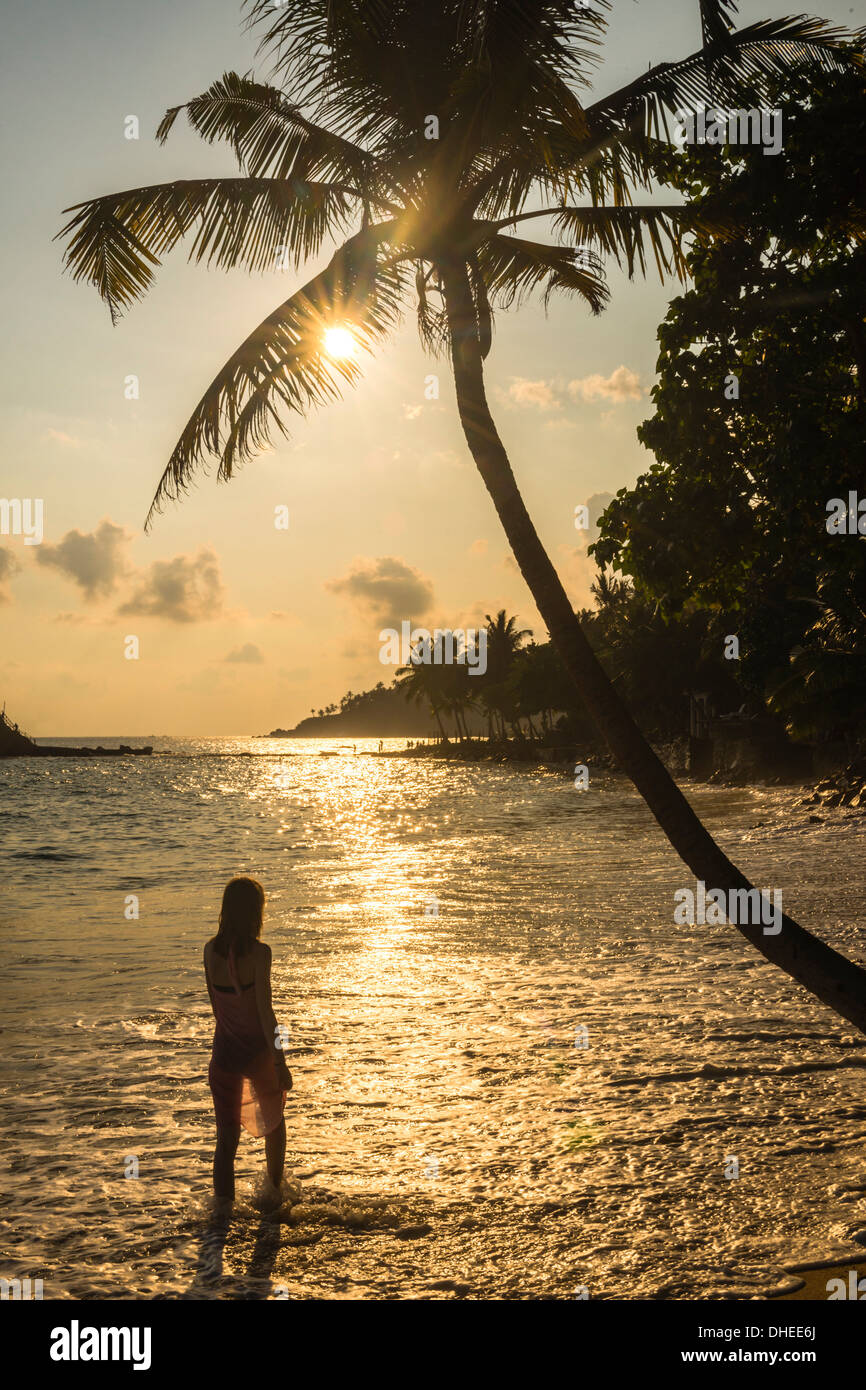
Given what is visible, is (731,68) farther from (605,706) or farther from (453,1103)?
(453,1103)

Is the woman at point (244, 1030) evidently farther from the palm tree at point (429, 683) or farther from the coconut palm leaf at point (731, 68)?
the palm tree at point (429, 683)

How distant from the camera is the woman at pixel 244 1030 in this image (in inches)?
217

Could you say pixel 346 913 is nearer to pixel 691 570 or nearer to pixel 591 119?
pixel 691 570

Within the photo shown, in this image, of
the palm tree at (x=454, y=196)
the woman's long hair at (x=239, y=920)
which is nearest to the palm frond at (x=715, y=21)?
the palm tree at (x=454, y=196)

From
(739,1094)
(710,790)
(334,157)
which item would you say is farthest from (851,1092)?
(710,790)

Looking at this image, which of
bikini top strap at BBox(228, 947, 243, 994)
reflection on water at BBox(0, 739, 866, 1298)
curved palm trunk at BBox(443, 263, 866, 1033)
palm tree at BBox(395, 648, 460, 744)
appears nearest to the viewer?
reflection on water at BBox(0, 739, 866, 1298)

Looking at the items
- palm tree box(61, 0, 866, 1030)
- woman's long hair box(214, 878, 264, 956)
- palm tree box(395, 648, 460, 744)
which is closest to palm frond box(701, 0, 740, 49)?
palm tree box(61, 0, 866, 1030)

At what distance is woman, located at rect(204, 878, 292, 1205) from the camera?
217 inches

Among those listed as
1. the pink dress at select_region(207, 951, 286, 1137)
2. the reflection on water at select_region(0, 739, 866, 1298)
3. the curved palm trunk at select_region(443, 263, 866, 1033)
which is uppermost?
the curved palm trunk at select_region(443, 263, 866, 1033)

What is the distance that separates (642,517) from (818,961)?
15.7 ft

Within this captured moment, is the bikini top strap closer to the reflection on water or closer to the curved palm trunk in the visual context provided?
the reflection on water

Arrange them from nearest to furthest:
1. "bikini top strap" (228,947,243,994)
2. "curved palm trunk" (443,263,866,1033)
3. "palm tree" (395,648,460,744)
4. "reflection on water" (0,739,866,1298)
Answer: "reflection on water" (0,739,866,1298) < "bikini top strap" (228,947,243,994) < "curved palm trunk" (443,263,866,1033) < "palm tree" (395,648,460,744)

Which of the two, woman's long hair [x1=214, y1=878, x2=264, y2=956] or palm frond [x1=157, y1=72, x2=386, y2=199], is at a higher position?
palm frond [x1=157, y1=72, x2=386, y2=199]

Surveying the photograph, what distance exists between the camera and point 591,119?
24.1 ft
